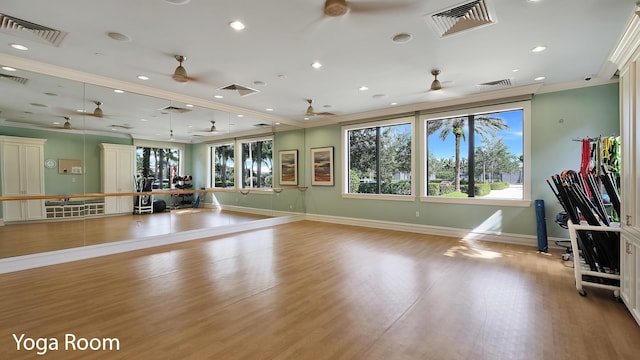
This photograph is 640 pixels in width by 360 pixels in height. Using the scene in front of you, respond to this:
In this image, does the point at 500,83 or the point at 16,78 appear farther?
the point at 500,83

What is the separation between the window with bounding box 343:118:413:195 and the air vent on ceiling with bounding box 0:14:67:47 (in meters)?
5.90

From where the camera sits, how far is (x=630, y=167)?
262cm

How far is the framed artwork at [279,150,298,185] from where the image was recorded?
8398 mm

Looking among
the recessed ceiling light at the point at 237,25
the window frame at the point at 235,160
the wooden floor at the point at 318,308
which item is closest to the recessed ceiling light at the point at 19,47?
the recessed ceiling light at the point at 237,25

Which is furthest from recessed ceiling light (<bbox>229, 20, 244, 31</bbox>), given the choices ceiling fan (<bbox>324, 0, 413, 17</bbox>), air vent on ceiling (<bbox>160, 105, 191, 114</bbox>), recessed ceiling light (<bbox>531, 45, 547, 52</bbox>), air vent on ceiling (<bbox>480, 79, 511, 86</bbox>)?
air vent on ceiling (<bbox>480, 79, 511, 86</bbox>)

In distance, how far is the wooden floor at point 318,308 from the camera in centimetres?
213

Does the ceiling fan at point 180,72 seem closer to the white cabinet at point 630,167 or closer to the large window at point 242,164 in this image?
the large window at point 242,164

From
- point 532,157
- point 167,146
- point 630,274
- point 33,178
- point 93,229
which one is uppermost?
point 167,146

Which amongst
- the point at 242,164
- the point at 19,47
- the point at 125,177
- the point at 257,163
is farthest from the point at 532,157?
the point at 19,47

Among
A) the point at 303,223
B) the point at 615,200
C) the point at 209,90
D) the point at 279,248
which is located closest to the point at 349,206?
the point at 303,223

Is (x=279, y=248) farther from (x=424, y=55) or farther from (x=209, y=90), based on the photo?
(x=424, y=55)

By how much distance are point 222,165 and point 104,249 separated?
2.99 meters

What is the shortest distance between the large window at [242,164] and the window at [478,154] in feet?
14.0

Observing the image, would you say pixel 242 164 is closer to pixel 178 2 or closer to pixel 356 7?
pixel 178 2
